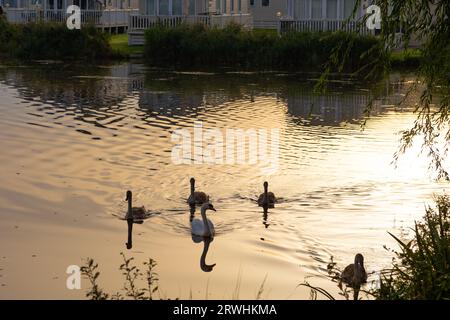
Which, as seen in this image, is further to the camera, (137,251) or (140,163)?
(140,163)

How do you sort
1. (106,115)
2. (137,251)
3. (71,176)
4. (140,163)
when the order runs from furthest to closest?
(106,115) → (140,163) → (71,176) → (137,251)

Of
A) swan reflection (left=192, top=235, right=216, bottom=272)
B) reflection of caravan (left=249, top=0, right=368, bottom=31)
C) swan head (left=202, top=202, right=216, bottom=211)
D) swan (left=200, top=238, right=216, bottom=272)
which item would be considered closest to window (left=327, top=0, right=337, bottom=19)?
reflection of caravan (left=249, top=0, right=368, bottom=31)

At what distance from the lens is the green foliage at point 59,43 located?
204 ft

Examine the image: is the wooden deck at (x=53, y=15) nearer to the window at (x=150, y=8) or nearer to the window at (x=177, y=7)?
the window at (x=150, y=8)

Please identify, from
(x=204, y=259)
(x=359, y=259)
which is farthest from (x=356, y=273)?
(x=204, y=259)

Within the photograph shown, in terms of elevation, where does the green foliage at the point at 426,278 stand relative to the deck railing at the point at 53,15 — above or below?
below

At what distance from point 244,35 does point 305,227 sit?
129ft

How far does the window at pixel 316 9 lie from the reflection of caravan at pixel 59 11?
43.4 ft

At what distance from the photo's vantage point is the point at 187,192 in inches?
981

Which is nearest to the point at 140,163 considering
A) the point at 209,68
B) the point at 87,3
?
the point at 209,68

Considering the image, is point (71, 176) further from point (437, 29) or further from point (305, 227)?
point (437, 29)

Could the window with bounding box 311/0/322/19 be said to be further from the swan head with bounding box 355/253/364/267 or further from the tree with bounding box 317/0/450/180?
the swan head with bounding box 355/253/364/267

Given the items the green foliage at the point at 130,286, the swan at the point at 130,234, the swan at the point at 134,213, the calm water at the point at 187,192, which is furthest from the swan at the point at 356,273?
the swan at the point at 134,213
